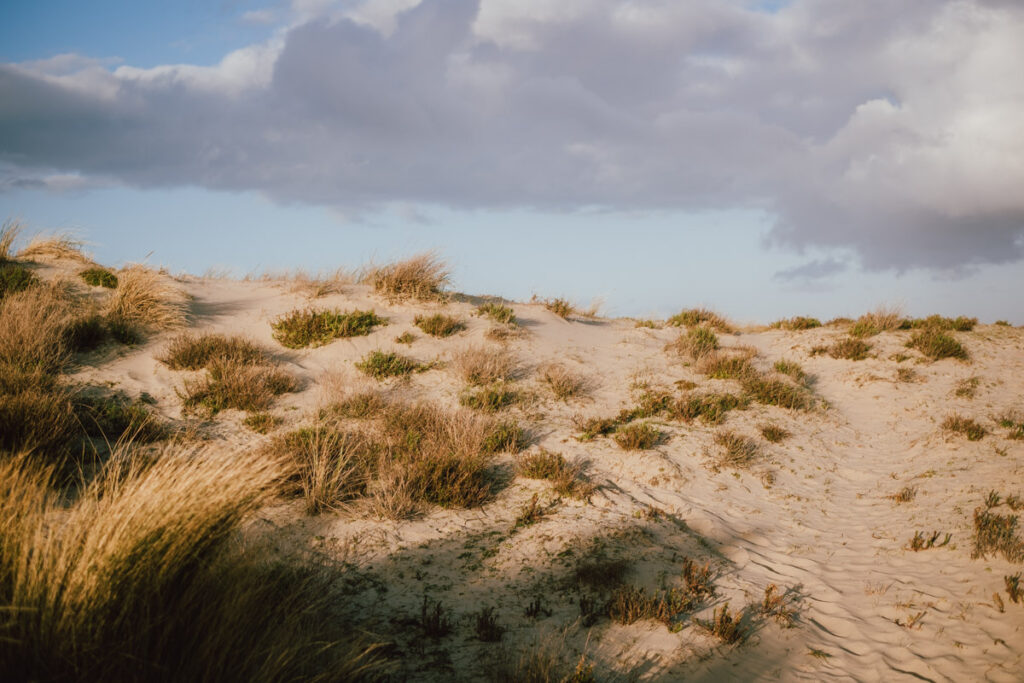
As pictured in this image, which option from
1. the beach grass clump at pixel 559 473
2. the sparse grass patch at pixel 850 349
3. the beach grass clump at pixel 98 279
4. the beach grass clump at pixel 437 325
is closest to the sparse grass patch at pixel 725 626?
the beach grass clump at pixel 559 473

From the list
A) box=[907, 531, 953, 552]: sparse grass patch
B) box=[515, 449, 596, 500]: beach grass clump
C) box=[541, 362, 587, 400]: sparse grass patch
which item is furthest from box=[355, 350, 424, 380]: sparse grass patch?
box=[907, 531, 953, 552]: sparse grass patch

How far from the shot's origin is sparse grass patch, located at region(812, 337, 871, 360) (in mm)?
13312

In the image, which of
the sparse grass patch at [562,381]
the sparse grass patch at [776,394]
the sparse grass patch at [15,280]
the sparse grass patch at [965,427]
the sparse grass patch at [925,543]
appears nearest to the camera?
the sparse grass patch at [925,543]

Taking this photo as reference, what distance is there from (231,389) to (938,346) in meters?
15.3

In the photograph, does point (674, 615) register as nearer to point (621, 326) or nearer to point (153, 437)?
point (153, 437)

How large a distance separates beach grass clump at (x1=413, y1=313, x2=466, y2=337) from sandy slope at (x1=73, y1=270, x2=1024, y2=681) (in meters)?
0.24

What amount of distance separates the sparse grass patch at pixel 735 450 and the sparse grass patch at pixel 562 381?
2519mm

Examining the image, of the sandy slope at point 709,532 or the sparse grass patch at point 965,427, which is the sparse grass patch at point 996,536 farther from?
the sparse grass patch at point 965,427

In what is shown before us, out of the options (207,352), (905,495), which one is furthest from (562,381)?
(207,352)

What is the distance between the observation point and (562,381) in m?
9.76

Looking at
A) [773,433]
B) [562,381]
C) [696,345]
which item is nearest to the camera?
[773,433]

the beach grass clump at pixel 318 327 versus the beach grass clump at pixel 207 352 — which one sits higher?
the beach grass clump at pixel 318 327

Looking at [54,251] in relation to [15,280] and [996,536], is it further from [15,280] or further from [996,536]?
[996,536]

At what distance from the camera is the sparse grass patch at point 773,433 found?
897cm
